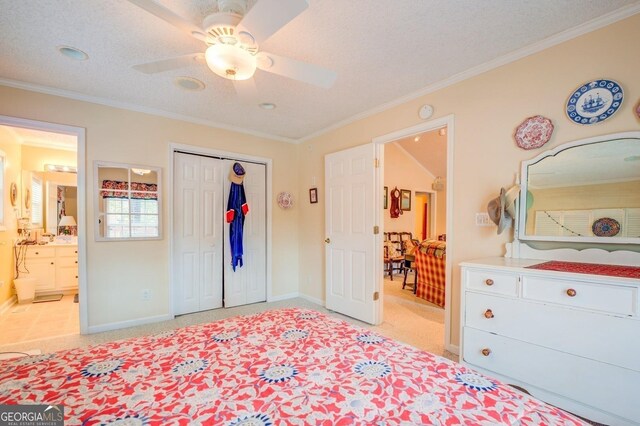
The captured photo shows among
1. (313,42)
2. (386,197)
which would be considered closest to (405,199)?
(386,197)

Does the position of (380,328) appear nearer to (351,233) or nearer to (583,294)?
(351,233)

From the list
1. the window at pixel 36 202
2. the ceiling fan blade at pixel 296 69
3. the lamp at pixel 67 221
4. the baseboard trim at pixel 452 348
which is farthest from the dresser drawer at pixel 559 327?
the window at pixel 36 202

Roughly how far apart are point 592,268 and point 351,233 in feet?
7.07

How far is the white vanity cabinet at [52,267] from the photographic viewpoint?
4066 mm

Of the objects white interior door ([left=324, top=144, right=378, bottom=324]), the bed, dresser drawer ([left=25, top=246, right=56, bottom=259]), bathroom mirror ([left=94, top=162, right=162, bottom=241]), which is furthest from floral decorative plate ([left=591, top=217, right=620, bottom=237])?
dresser drawer ([left=25, top=246, right=56, bottom=259])

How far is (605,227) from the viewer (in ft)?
5.86

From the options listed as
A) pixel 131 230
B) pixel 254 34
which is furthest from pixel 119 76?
pixel 254 34

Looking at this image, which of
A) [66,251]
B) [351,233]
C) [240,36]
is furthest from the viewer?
[66,251]

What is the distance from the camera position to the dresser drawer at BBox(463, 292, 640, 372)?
139 centimetres

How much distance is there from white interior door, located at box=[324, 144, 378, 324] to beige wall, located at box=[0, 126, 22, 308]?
419 centimetres

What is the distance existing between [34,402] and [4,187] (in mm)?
4384

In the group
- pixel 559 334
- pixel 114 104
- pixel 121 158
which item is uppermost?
pixel 114 104

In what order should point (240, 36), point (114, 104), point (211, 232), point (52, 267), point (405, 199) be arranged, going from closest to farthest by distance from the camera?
point (240, 36)
point (114, 104)
point (211, 232)
point (52, 267)
point (405, 199)

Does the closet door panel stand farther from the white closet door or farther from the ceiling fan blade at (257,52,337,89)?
the ceiling fan blade at (257,52,337,89)
